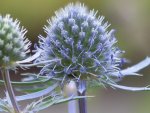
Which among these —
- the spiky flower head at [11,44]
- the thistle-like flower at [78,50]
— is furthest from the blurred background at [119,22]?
the spiky flower head at [11,44]

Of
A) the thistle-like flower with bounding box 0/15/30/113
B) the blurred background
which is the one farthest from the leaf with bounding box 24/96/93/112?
the blurred background

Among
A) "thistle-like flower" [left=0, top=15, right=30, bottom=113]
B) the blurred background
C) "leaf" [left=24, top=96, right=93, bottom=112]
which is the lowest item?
"leaf" [left=24, top=96, right=93, bottom=112]

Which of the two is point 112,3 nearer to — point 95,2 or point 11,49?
point 95,2

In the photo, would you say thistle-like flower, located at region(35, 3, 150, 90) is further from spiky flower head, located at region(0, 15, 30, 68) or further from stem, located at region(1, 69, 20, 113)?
stem, located at region(1, 69, 20, 113)

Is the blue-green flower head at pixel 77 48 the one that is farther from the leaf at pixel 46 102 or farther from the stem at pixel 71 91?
the leaf at pixel 46 102

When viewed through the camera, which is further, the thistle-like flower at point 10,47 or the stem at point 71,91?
the stem at point 71,91

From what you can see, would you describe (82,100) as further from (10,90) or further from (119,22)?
(119,22)

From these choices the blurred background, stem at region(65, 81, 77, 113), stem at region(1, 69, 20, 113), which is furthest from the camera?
the blurred background

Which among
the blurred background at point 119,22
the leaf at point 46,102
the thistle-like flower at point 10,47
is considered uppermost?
the blurred background at point 119,22

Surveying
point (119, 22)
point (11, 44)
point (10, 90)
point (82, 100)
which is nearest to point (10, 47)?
point (11, 44)
